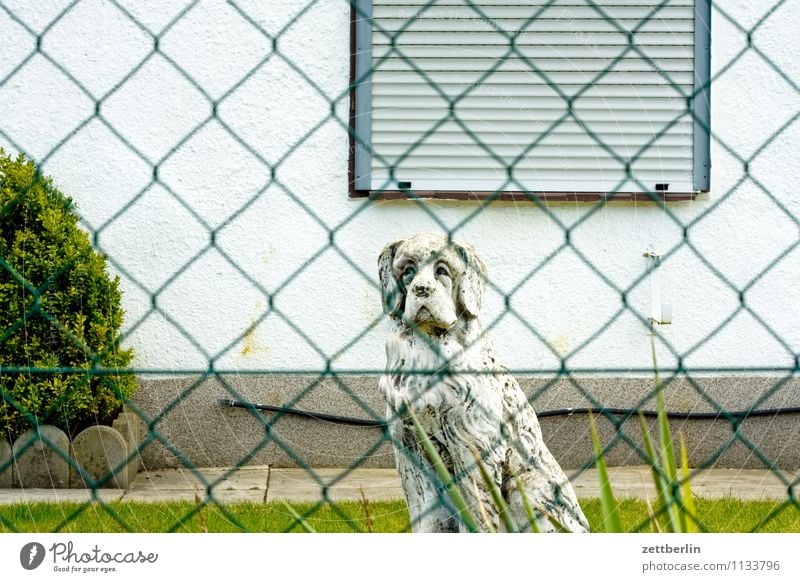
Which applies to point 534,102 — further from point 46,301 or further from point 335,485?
point 46,301

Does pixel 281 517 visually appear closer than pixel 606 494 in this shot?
No

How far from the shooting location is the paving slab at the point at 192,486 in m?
4.74

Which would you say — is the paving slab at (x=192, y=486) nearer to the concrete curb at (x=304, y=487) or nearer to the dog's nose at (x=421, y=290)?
the concrete curb at (x=304, y=487)

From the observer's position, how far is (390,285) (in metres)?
2.43

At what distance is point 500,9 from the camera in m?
5.48

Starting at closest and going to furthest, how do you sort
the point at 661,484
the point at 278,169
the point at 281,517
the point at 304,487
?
1. the point at 661,484
2. the point at 281,517
3. the point at 304,487
4. the point at 278,169

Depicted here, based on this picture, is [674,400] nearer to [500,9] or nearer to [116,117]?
[500,9]

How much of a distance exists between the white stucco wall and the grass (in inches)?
50.5

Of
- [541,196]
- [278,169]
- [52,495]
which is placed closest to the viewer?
[52,495]

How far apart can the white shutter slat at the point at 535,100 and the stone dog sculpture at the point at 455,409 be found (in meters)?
2.72

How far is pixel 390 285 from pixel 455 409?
33cm

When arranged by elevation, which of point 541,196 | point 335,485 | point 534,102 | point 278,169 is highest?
point 534,102

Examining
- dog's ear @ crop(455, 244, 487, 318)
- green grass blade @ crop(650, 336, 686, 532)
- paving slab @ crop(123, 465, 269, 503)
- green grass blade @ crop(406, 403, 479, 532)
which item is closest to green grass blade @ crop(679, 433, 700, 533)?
green grass blade @ crop(650, 336, 686, 532)
